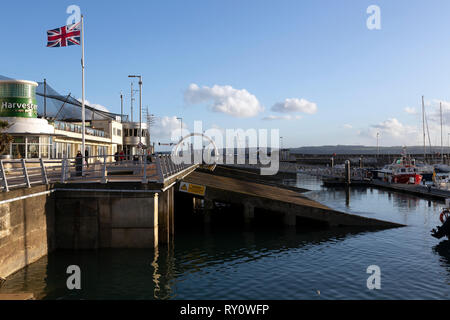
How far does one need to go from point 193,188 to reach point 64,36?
573 inches

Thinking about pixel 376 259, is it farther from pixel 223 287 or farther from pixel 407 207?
pixel 407 207

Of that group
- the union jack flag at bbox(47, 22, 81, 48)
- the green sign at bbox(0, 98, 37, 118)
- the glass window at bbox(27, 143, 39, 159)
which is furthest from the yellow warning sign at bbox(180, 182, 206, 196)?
the green sign at bbox(0, 98, 37, 118)

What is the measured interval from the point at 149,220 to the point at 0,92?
1933 centimetres

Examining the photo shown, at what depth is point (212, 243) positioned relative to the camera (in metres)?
22.6

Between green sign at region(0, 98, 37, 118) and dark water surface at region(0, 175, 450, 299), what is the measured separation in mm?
16177

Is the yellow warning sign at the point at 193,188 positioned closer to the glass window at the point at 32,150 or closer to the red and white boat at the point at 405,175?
the glass window at the point at 32,150

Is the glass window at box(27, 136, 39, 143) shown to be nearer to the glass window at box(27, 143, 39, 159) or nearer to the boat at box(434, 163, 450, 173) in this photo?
the glass window at box(27, 143, 39, 159)

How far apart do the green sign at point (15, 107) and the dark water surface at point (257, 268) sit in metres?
16.2

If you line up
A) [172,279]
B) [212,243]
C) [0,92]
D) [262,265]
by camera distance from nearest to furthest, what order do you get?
[172,279] → [262,265] → [212,243] → [0,92]

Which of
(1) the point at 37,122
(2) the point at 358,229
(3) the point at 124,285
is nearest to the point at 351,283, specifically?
(3) the point at 124,285

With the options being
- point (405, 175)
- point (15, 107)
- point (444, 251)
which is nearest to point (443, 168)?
point (405, 175)

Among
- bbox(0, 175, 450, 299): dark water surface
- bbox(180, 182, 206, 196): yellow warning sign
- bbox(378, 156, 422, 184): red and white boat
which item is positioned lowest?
bbox(0, 175, 450, 299): dark water surface

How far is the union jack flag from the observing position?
2841 cm

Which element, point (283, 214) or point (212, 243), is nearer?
point (212, 243)
